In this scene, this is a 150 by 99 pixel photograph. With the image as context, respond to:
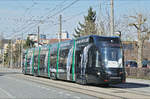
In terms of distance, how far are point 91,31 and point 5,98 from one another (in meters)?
34.8

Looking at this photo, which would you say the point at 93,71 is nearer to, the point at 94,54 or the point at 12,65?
the point at 94,54

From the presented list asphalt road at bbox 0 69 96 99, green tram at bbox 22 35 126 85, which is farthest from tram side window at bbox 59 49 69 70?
asphalt road at bbox 0 69 96 99

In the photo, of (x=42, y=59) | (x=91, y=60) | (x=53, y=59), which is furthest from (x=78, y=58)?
(x=42, y=59)

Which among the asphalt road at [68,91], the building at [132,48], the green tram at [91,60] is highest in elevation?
the building at [132,48]

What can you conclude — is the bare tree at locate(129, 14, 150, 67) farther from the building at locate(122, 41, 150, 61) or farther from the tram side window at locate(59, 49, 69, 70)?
the tram side window at locate(59, 49, 69, 70)

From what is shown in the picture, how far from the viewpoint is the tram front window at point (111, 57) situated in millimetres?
18156

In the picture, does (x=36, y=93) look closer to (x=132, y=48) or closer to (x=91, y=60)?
(x=91, y=60)

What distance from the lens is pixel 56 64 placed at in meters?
25.3

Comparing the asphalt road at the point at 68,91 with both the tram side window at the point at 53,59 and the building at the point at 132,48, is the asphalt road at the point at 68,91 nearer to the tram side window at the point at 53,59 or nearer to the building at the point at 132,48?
the tram side window at the point at 53,59

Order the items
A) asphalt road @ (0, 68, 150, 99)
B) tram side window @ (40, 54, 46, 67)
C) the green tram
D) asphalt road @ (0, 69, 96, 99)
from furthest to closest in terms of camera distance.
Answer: tram side window @ (40, 54, 46, 67) < the green tram < asphalt road @ (0, 68, 150, 99) < asphalt road @ (0, 69, 96, 99)

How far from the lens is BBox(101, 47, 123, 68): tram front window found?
59.6 feet

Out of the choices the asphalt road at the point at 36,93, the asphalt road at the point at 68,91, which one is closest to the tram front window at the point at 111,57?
the asphalt road at the point at 68,91

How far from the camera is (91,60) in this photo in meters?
18.9

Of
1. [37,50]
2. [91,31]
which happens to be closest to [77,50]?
[37,50]
